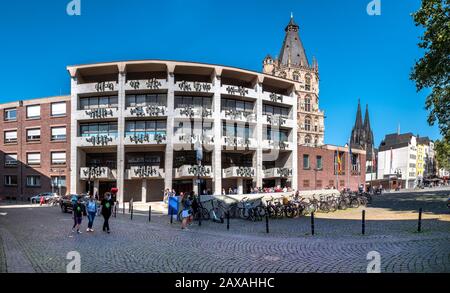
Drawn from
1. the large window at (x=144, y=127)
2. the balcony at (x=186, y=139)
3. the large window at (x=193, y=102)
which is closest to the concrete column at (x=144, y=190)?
the large window at (x=144, y=127)

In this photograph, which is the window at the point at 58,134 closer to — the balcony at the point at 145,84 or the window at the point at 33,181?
the window at the point at 33,181

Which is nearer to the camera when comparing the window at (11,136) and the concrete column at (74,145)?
the concrete column at (74,145)

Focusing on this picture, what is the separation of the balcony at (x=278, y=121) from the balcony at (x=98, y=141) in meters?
19.3

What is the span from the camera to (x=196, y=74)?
37.4m

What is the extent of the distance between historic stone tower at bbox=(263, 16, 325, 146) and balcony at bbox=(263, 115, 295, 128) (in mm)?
24393

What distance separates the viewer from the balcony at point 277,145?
38.3 meters

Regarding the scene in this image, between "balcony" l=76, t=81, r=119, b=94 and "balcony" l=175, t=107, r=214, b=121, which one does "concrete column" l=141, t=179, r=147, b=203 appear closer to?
"balcony" l=175, t=107, r=214, b=121

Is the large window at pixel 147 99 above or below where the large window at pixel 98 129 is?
above

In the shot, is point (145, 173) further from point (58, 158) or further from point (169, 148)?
point (58, 158)

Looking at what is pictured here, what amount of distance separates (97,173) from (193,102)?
14403 millimetres

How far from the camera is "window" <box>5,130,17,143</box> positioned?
40.5 m

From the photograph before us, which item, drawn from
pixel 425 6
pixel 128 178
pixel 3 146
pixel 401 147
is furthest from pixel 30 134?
pixel 401 147

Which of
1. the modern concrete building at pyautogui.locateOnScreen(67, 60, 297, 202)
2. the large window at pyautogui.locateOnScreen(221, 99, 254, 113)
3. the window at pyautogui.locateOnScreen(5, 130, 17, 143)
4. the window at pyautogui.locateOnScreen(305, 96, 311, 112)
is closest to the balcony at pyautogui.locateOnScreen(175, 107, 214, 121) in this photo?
the modern concrete building at pyautogui.locateOnScreen(67, 60, 297, 202)

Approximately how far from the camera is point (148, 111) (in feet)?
111
